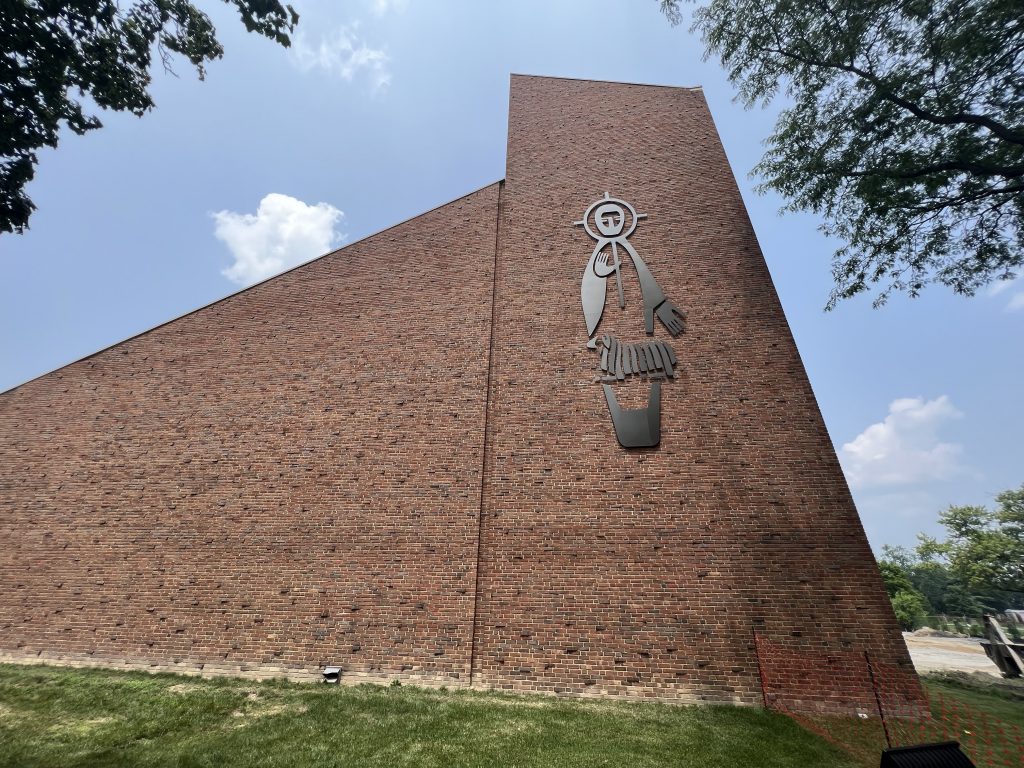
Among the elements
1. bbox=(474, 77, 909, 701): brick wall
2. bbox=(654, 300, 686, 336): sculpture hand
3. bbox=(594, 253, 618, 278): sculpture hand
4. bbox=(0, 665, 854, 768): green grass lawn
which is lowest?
bbox=(0, 665, 854, 768): green grass lawn

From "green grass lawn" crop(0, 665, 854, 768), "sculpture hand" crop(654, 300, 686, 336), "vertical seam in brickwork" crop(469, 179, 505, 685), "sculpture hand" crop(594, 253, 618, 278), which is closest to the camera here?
"green grass lawn" crop(0, 665, 854, 768)

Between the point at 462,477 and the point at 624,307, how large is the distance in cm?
413

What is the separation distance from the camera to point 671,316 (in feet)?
27.0

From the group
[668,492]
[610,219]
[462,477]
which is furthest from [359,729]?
[610,219]

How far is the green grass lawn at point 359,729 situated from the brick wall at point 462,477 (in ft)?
1.82

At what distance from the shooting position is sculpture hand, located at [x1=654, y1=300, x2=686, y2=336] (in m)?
8.12

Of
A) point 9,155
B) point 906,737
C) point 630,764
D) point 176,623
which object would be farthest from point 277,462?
point 906,737

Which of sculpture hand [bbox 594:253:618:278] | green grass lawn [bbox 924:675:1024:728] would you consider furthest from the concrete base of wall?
sculpture hand [bbox 594:253:618:278]

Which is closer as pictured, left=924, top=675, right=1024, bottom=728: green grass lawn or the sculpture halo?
left=924, top=675, right=1024, bottom=728: green grass lawn

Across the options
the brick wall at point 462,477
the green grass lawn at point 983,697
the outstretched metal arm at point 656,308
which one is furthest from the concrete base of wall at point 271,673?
the outstretched metal arm at point 656,308

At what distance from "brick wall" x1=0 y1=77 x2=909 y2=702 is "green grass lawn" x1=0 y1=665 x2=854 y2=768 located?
0.55 meters

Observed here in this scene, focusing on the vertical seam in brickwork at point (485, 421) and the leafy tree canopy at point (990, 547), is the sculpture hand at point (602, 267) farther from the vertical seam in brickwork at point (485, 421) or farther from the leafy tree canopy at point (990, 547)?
the leafy tree canopy at point (990, 547)

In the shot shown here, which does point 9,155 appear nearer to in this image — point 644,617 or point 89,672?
point 89,672

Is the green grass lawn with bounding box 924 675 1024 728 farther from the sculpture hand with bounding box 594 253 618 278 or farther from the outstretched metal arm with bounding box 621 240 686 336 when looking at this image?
the sculpture hand with bounding box 594 253 618 278
